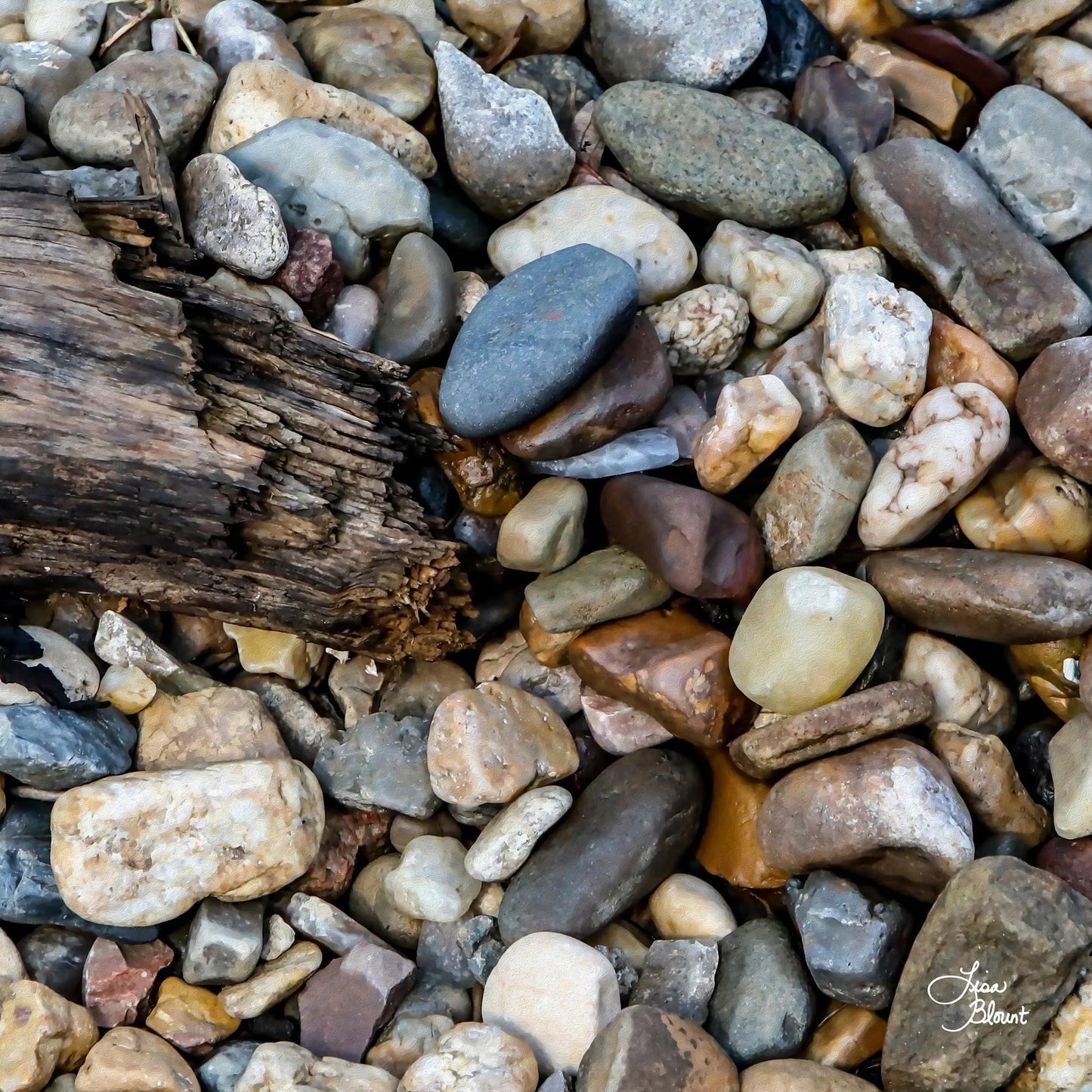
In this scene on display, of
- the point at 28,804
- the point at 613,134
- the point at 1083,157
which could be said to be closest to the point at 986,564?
the point at 1083,157

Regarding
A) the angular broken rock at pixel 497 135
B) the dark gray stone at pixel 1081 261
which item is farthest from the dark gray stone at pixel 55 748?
the dark gray stone at pixel 1081 261

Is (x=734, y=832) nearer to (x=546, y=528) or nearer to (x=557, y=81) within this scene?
(x=546, y=528)

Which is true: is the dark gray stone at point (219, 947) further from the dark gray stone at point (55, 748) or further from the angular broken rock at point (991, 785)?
the angular broken rock at point (991, 785)

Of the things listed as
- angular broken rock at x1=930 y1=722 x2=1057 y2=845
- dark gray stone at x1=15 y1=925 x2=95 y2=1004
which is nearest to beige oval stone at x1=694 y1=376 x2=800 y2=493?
angular broken rock at x1=930 y1=722 x2=1057 y2=845

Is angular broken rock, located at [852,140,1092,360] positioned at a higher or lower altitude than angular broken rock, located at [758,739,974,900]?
higher

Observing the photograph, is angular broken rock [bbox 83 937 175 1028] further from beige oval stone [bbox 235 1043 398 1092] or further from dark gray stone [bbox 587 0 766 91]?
dark gray stone [bbox 587 0 766 91]
